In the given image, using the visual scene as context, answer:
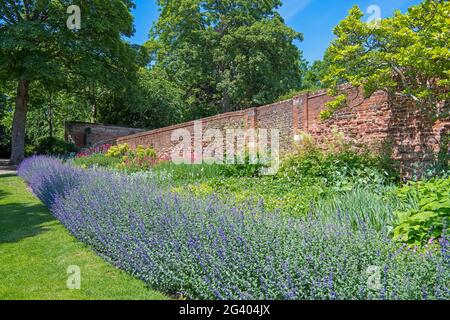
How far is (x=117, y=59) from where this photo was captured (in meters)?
19.4

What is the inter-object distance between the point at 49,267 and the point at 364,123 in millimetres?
6899

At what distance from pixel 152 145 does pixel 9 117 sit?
1488cm

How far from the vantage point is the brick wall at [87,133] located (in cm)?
2401

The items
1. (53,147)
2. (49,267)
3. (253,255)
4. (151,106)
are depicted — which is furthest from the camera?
(151,106)

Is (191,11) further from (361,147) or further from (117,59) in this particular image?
(361,147)

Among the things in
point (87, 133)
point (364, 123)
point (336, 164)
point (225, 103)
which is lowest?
point (336, 164)

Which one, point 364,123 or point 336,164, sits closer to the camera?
point 336,164

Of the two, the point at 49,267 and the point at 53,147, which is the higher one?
the point at 53,147

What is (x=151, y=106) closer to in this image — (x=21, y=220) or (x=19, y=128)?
(x=19, y=128)

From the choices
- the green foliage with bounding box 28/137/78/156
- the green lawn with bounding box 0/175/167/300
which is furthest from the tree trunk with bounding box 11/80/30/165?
the green lawn with bounding box 0/175/167/300

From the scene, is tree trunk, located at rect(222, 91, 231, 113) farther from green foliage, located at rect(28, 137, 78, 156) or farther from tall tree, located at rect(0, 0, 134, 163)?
green foliage, located at rect(28, 137, 78, 156)

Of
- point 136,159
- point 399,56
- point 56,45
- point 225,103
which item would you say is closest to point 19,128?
point 56,45

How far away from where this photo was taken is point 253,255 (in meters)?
2.93

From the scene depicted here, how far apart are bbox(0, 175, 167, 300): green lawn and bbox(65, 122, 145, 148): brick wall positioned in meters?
17.4
